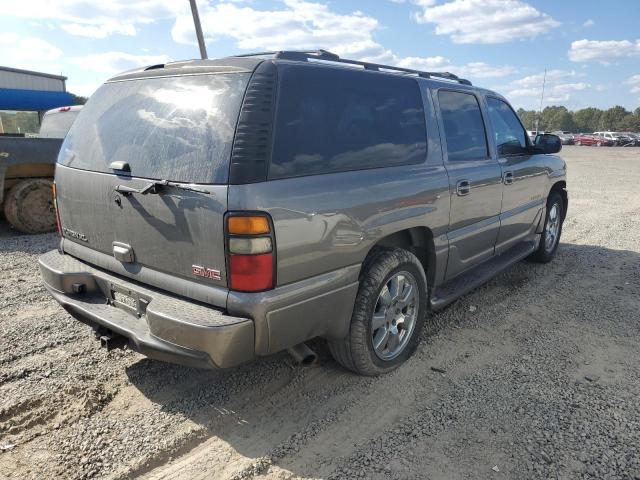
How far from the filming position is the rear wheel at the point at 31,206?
23.2 ft

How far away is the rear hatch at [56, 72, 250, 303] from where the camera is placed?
2.39 metres

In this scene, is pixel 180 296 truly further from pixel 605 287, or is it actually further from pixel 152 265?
pixel 605 287

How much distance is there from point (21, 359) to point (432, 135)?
3.34 m

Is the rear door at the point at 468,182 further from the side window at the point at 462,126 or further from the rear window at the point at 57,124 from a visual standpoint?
the rear window at the point at 57,124

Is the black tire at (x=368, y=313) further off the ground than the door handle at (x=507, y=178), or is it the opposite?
the door handle at (x=507, y=178)

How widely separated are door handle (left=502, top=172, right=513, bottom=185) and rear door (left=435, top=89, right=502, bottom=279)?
10 centimetres

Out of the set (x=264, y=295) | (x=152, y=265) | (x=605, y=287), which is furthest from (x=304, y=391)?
(x=605, y=287)

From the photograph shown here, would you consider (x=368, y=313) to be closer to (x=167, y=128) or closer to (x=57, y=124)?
(x=167, y=128)

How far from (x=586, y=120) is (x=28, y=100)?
104204 millimetres

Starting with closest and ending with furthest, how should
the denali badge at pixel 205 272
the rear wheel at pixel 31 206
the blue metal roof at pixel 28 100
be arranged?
1. the denali badge at pixel 205 272
2. the rear wheel at pixel 31 206
3. the blue metal roof at pixel 28 100

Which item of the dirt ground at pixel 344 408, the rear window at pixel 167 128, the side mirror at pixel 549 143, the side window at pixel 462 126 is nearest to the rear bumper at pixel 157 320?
the dirt ground at pixel 344 408

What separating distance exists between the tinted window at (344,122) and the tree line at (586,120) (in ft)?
290

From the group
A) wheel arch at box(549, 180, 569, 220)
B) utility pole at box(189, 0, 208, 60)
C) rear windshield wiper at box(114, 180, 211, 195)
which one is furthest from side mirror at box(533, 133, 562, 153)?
utility pole at box(189, 0, 208, 60)

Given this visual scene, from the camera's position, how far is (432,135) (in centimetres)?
352
